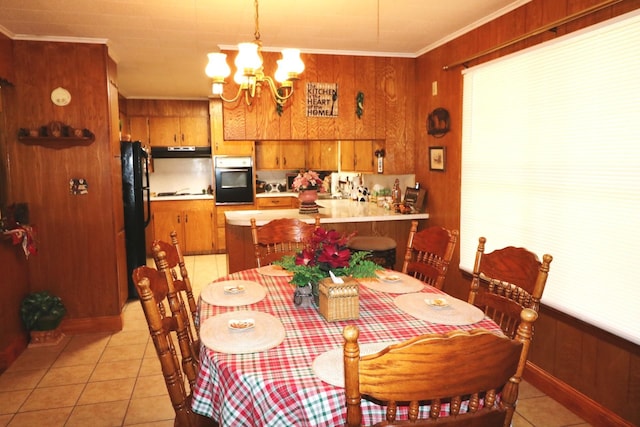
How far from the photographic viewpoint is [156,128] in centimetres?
693

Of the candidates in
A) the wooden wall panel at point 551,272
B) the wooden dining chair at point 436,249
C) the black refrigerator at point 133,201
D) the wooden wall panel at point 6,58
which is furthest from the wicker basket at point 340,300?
the black refrigerator at point 133,201

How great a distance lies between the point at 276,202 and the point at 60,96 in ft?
12.1

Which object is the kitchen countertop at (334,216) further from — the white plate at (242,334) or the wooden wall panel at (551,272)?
the white plate at (242,334)

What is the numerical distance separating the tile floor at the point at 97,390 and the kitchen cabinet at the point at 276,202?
11.0 feet

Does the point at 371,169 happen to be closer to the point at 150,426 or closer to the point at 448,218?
the point at 448,218

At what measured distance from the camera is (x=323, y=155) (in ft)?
21.8

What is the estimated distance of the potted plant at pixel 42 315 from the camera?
3547 mm

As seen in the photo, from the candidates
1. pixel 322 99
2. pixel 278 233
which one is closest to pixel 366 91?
pixel 322 99

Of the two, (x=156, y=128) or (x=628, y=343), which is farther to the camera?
(x=156, y=128)

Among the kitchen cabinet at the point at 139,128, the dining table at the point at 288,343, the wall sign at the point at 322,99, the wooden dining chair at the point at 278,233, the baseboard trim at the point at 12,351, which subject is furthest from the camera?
the kitchen cabinet at the point at 139,128

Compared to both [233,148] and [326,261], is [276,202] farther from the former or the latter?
[326,261]

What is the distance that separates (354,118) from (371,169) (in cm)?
68

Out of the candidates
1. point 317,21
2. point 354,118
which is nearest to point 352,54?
point 354,118

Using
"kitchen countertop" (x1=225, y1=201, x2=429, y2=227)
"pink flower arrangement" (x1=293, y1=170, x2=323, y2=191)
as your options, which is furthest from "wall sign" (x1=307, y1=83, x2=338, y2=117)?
"kitchen countertop" (x1=225, y1=201, x2=429, y2=227)
